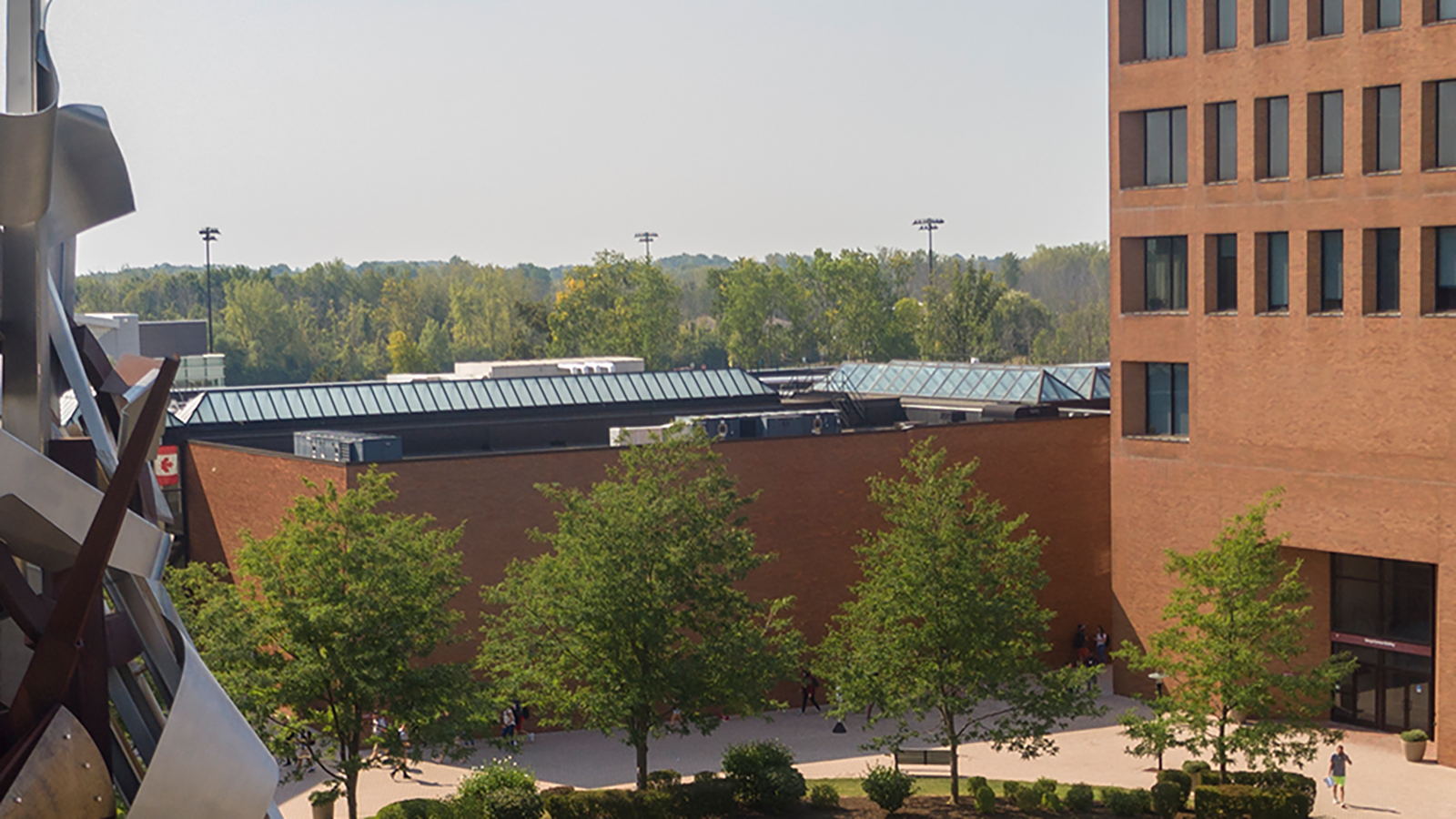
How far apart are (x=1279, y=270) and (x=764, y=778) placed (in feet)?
59.3

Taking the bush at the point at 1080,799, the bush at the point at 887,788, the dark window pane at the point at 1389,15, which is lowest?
the bush at the point at 1080,799

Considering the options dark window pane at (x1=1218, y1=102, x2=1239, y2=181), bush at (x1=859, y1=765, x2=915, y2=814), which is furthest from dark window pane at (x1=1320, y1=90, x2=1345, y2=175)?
bush at (x1=859, y1=765, x2=915, y2=814)

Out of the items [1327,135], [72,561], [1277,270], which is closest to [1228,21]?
[1327,135]

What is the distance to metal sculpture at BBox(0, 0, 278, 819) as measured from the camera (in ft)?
34.7

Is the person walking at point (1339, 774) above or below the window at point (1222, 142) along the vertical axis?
below

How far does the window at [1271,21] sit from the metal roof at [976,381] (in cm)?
1817

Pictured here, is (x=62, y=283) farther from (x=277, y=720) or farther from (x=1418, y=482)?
(x=1418, y=482)

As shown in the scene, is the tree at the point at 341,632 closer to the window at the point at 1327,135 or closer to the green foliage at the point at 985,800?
the green foliage at the point at 985,800

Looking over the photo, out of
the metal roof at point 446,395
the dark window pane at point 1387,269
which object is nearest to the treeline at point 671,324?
the metal roof at point 446,395

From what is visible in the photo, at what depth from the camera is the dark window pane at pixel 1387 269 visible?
1404 inches

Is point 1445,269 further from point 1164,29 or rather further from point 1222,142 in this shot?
point 1164,29

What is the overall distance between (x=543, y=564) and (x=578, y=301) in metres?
92.0

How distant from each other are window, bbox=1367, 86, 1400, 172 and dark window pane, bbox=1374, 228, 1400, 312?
1.51 meters

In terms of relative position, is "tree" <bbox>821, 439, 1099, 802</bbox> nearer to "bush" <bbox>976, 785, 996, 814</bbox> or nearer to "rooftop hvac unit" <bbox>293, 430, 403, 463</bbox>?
"bush" <bbox>976, 785, 996, 814</bbox>
